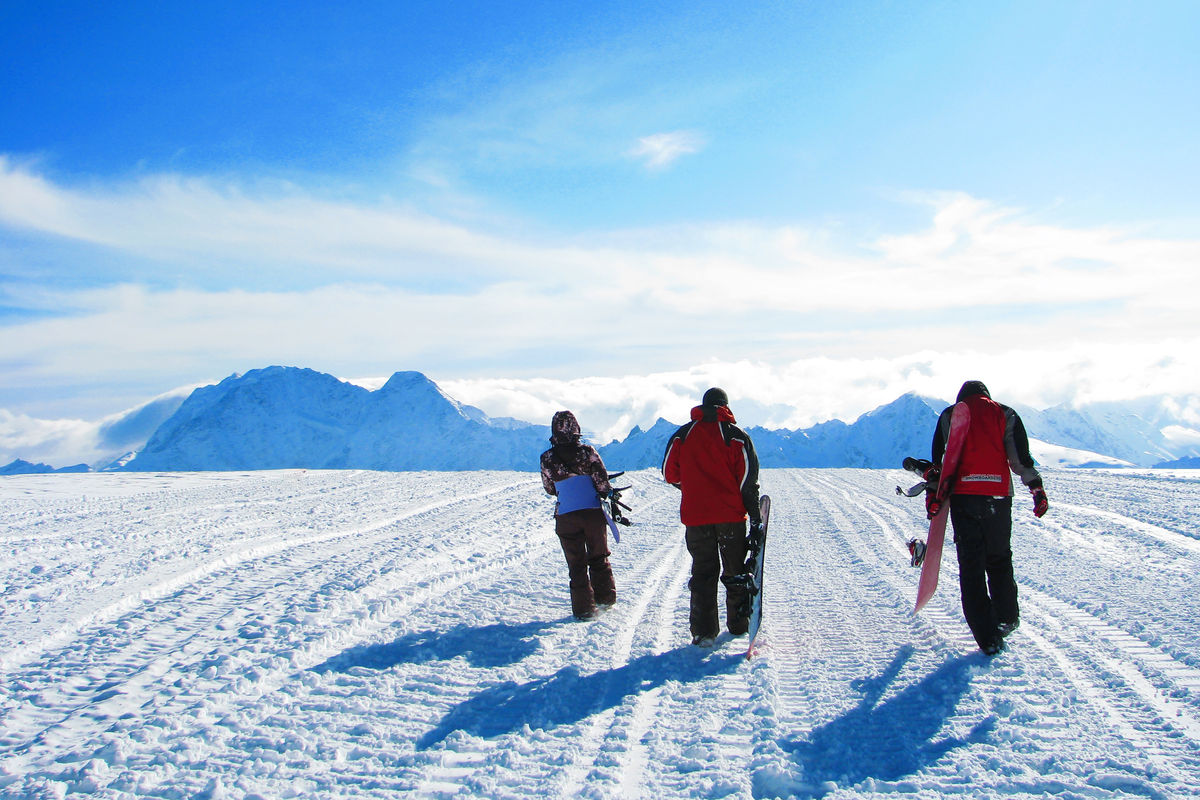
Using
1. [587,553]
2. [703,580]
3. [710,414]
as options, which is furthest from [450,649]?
→ [710,414]

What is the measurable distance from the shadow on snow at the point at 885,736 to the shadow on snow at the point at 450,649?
89.3 inches

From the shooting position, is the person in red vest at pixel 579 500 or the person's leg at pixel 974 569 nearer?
the person's leg at pixel 974 569

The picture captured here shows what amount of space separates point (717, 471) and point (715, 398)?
55cm

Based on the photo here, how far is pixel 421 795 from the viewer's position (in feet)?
10.1

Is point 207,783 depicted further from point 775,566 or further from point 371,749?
point 775,566

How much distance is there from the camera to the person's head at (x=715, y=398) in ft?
17.2

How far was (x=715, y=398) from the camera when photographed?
5.25 meters

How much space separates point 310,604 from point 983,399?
5917 millimetres

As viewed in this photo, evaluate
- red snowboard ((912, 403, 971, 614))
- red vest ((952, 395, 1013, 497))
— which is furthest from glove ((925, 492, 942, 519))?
red vest ((952, 395, 1013, 497))

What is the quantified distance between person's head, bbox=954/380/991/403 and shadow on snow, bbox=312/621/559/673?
12.2 ft

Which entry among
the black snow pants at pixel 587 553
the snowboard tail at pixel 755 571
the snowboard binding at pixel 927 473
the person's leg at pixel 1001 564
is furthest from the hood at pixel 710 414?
the person's leg at pixel 1001 564

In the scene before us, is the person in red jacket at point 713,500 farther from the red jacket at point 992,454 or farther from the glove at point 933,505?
the red jacket at point 992,454

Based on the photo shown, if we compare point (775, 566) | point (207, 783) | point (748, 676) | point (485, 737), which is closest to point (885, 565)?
point (775, 566)

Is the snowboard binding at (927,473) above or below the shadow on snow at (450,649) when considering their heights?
above
